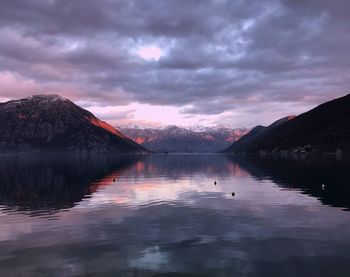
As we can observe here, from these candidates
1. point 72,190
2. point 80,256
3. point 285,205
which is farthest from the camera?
point 72,190

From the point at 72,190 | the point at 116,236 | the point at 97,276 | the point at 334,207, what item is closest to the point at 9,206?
the point at 72,190

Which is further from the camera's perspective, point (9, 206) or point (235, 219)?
point (9, 206)

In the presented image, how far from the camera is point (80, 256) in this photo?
1459 inches

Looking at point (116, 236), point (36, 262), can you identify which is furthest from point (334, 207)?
point (36, 262)

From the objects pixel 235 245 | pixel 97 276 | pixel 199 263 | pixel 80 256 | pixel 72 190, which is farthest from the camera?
pixel 72 190

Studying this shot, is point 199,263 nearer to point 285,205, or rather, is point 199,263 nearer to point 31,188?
point 285,205

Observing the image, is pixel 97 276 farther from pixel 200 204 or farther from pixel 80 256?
pixel 200 204

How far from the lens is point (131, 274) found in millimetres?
31719

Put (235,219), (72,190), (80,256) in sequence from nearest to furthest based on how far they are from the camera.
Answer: (80,256) < (235,219) < (72,190)

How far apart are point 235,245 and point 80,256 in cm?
1621

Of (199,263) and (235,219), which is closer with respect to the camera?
(199,263)

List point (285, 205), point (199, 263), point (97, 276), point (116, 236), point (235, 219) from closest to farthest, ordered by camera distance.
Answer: point (97, 276)
point (199, 263)
point (116, 236)
point (235, 219)
point (285, 205)

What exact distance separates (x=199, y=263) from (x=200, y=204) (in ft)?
127

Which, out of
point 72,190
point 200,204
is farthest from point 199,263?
point 72,190
